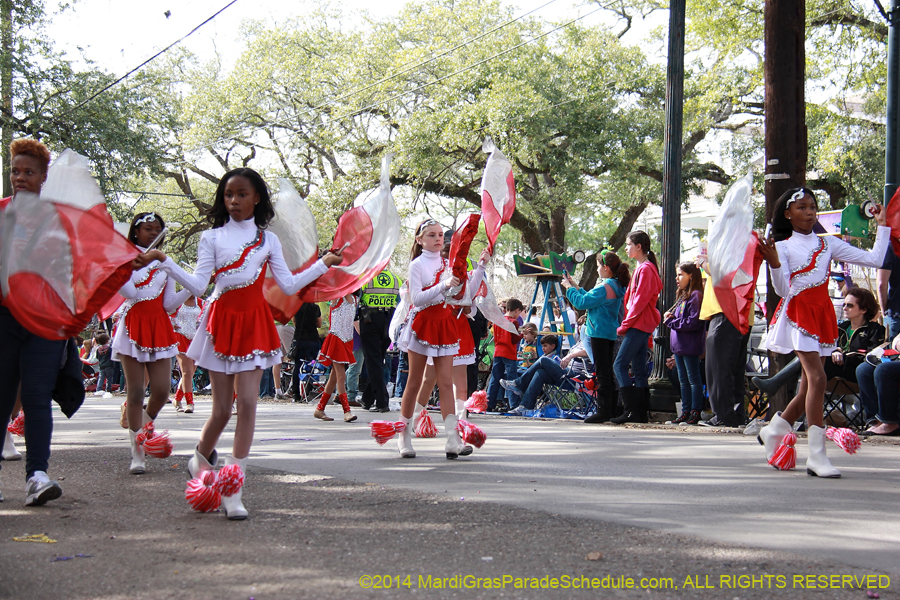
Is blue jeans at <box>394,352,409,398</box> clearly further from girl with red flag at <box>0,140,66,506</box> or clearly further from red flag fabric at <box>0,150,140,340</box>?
red flag fabric at <box>0,150,140,340</box>

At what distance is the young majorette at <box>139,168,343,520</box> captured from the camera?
182 inches

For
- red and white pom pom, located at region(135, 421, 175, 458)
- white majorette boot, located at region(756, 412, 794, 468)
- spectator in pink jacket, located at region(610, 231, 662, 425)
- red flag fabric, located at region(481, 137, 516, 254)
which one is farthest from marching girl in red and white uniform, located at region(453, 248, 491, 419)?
spectator in pink jacket, located at region(610, 231, 662, 425)

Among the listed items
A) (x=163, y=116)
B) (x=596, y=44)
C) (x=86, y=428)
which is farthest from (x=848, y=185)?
(x=86, y=428)

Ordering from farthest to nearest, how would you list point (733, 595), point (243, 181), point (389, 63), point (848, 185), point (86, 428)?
point (389, 63)
point (848, 185)
point (86, 428)
point (243, 181)
point (733, 595)

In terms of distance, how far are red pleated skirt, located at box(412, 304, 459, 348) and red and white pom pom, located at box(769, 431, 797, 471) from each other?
2.48 m

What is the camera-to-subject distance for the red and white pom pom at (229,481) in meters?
4.46

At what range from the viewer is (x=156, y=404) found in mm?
6547

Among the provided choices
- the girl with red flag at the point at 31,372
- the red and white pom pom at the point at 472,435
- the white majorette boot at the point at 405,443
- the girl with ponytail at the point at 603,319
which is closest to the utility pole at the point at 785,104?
the girl with ponytail at the point at 603,319

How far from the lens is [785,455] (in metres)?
6.23

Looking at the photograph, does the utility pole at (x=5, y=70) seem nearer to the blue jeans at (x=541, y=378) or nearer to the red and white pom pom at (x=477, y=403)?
the blue jeans at (x=541, y=378)

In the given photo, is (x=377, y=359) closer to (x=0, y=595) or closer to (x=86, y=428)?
(x=86, y=428)

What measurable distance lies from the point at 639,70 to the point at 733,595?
23.8 metres

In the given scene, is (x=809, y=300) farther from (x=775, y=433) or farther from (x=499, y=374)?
(x=499, y=374)

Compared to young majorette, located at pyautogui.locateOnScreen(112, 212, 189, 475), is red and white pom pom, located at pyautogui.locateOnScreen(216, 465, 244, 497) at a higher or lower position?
lower
